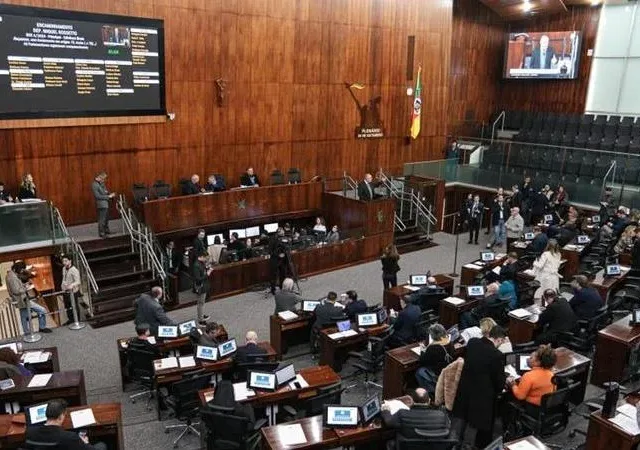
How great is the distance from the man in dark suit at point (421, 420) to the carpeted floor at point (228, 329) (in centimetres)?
224

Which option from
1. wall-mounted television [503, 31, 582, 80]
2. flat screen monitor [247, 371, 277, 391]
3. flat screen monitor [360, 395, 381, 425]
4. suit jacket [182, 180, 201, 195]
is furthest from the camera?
wall-mounted television [503, 31, 582, 80]

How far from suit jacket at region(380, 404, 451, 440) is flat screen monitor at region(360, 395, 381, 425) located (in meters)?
0.36

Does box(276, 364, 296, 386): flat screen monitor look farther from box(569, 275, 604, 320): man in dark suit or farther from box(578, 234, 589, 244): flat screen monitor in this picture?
box(578, 234, 589, 244): flat screen monitor

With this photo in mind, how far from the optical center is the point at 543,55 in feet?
67.2

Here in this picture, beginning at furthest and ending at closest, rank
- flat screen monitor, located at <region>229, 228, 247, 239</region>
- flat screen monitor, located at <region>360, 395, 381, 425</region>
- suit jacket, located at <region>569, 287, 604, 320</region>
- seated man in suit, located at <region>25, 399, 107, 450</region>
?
1. flat screen monitor, located at <region>229, 228, 247, 239</region>
2. suit jacket, located at <region>569, 287, 604, 320</region>
3. flat screen monitor, located at <region>360, 395, 381, 425</region>
4. seated man in suit, located at <region>25, 399, 107, 450</region>

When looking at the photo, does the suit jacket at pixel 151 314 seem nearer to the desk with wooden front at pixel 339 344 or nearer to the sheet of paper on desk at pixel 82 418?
the desk with wooden front at pixel 339 344

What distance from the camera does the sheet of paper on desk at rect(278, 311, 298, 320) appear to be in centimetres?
870

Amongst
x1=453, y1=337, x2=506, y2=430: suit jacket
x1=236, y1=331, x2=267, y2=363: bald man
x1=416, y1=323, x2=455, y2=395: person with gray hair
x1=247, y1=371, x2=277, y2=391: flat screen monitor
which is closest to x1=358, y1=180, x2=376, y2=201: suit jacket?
x1=416, y1=323, x2=455, y2=395: person with gray hair

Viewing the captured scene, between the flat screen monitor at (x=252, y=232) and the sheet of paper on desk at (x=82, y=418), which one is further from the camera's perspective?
the flat screen monitor at (x=252, y=232)

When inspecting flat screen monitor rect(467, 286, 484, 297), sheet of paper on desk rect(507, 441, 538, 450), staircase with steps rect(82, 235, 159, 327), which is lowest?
staircase with steps rect(82, 235, 159, 327)

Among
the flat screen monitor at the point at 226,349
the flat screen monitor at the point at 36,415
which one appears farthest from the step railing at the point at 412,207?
the flat screen monitor at the point at 36,415

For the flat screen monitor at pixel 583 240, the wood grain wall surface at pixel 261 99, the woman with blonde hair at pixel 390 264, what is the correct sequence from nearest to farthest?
the woman with blonde hair at pixel 390 264 < the flat screen monitor at pixel 583 240 < the wood grain wall surface at pixel 261 99

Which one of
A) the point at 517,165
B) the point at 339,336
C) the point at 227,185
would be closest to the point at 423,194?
the point at 517,165

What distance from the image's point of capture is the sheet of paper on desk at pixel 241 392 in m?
6.09
